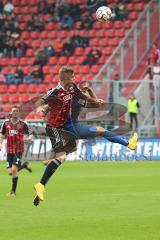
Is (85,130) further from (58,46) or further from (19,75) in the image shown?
(58,46)

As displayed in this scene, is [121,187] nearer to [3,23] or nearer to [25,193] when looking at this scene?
[25,193]

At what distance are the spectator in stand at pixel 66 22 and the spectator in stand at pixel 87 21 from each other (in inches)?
27.5

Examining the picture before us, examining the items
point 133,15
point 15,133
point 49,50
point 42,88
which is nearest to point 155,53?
point 133,15

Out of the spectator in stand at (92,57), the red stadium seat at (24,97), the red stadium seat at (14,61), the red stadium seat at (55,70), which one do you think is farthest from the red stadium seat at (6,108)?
the spectator in stand at (92,57)

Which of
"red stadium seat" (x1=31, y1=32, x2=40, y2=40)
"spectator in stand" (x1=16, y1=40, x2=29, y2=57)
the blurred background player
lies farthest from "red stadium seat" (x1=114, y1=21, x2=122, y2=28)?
the blurred background player

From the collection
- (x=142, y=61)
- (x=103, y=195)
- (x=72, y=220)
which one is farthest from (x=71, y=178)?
(x=142, y=61)

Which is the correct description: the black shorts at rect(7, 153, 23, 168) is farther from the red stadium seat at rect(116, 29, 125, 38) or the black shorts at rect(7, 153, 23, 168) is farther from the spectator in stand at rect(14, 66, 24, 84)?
the red stadium seat at rect(116, 29, 125, 38)

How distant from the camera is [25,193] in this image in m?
18.4

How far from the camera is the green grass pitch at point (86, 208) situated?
38.9 ft

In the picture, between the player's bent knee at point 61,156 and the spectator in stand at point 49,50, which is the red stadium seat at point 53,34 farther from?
the player's bent knee at point 61,156

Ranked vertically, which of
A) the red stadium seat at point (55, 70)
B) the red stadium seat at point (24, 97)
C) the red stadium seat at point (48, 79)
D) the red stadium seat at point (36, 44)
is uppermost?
the red stadium seat at point (36, 44)

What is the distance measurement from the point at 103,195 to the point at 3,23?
23252 mm

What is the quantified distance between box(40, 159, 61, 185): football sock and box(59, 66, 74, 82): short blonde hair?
148cm

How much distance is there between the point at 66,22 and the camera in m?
39.3
